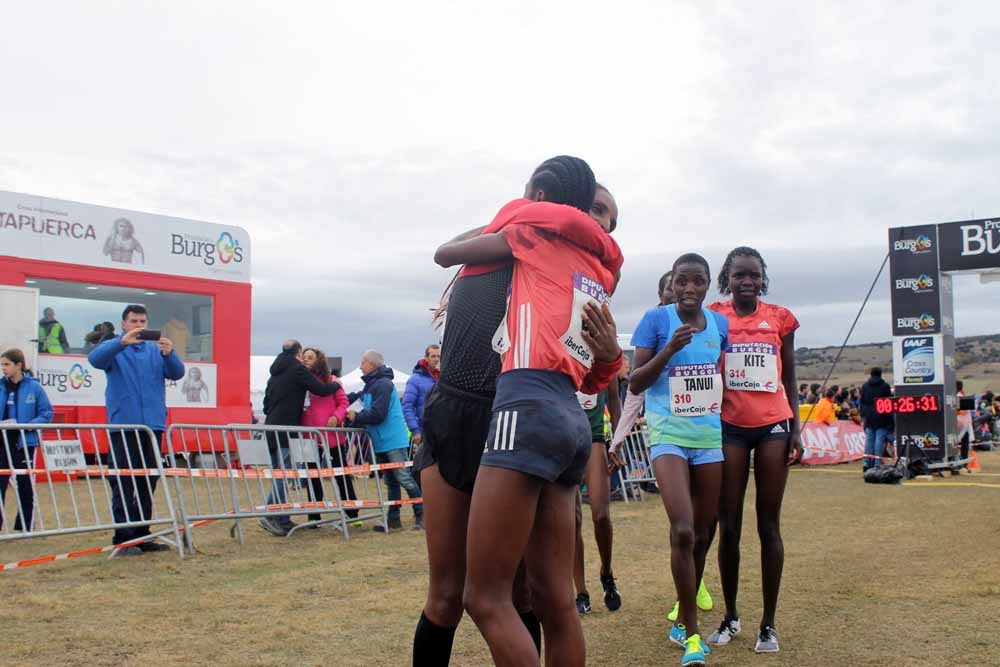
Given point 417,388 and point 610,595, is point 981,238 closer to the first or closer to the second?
point 417,388

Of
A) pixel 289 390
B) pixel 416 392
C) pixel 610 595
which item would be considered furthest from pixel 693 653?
pixel 289 390

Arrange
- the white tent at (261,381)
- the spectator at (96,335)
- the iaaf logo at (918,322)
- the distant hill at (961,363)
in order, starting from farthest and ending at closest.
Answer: the distant hill at (961,363) → the white tent at (261,381) → the iaaf logo at (918,322) → the spectator at (96,335)

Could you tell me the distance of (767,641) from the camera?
4.96 metres

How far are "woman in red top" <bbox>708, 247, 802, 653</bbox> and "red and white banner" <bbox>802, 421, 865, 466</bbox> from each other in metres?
16.2

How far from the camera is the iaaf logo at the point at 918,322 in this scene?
58.7 ft

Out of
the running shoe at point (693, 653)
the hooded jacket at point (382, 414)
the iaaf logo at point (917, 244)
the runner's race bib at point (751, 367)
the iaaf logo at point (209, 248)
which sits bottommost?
the running shoe at point (693, 653)

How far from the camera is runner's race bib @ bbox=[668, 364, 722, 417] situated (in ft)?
16.5

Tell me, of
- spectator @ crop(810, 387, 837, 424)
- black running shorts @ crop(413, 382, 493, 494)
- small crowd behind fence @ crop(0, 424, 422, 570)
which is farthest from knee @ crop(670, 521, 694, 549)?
spectator @ crop(810, 387, 837, 424)

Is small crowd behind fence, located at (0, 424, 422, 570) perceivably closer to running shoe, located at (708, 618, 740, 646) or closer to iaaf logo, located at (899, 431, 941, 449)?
running shoe, located at (708, 618, 740, 646)

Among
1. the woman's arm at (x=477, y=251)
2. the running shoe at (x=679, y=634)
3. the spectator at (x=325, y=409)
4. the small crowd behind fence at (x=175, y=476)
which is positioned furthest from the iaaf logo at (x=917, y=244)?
the woman's arm at (x=477, y=251)

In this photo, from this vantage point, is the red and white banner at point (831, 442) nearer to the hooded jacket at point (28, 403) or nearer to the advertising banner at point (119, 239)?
the advertising banner at point (119, 239)

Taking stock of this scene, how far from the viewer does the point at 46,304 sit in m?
16.5

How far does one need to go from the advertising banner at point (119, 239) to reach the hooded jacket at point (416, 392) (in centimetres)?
877

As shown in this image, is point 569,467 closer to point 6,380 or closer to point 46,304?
point 6,380
